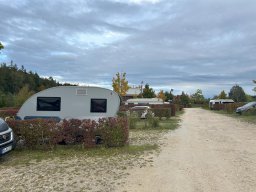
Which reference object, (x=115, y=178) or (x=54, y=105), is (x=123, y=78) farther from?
(x=115, y=178)

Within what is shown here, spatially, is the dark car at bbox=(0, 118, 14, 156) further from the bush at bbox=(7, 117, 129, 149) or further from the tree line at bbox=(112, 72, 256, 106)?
the tree line at bbox=(112, 72, 256, 106)

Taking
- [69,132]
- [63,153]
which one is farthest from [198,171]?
[69,132]

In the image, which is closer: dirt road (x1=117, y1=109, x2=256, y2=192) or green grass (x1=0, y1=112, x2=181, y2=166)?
dirt road (x1=117, y1=109, x2=256, y2=192)

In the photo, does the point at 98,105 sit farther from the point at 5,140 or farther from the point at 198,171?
the point at 198,171

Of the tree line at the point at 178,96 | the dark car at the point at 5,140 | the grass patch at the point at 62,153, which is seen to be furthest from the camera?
the tree line at the point at 178,96

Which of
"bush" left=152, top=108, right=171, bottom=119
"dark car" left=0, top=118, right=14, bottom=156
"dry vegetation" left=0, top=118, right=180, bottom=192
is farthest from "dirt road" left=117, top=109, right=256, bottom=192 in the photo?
"bush" left=152, top=108, right=171, bottom=119

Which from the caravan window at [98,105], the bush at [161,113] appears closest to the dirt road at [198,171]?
the caravan window at [98,105]

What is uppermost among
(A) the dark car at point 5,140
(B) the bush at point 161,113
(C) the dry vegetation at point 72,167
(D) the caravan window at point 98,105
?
(D) the caravan window at point 98,105

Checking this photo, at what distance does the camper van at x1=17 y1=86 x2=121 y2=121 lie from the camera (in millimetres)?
12359

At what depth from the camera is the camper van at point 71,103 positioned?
12359 millimetres

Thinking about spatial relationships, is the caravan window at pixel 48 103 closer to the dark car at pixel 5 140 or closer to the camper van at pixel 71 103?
the camper van at pixel 71 103

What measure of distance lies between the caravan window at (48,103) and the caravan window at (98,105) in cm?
129

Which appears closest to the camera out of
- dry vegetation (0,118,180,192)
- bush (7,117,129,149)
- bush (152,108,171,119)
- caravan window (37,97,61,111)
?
dry vegetation (0,118,180,192)

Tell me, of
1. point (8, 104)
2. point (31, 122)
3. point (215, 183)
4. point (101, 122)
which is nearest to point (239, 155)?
point (215, 183)
